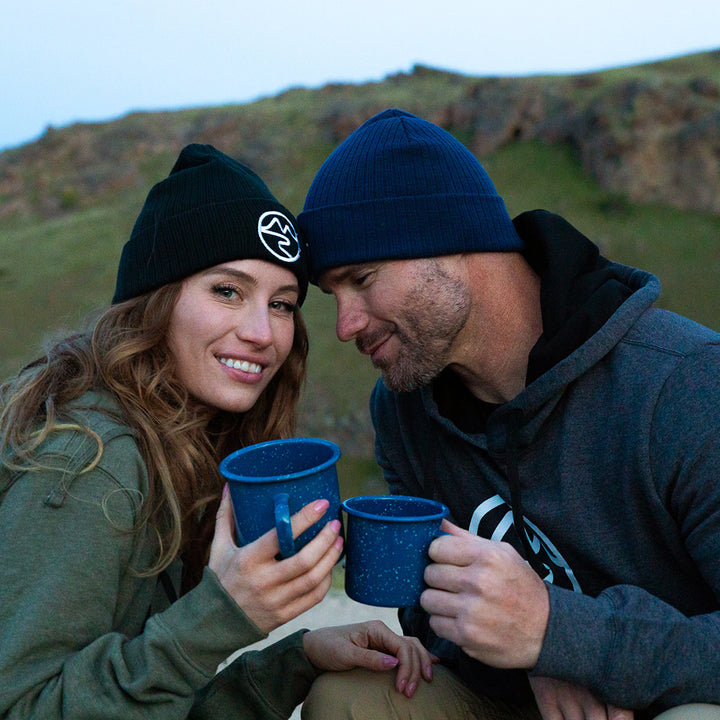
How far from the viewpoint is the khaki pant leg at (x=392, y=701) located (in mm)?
2252

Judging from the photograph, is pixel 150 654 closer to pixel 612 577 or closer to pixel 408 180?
pixel 612 577

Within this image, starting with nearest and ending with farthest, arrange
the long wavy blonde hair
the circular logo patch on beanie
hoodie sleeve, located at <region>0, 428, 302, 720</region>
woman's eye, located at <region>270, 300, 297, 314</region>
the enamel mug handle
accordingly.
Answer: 1. the enamel mug handle
2. hoodie sleeve, located at <region>0, 428, 302, 720</region>
3. the long wavy blonde hair
4. the circular logo patch on beanie
5. woman's eye, located at <region>270, 300, 297, 314</region>

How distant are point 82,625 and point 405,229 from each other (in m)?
1.60

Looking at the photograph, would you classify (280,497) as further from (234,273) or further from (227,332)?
(234,273)

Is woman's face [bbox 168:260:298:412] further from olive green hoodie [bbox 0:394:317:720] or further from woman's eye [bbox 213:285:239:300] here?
olive green hoodie [bbox 0:394:317:720]

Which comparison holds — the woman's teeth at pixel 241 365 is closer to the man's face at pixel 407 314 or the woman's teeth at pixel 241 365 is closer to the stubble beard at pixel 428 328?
the man's face at pixel 407 314

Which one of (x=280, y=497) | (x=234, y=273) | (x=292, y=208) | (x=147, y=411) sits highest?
(x=234, y=273)

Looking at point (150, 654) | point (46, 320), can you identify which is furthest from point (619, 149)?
point (150, 654)

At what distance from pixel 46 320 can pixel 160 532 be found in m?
23.2

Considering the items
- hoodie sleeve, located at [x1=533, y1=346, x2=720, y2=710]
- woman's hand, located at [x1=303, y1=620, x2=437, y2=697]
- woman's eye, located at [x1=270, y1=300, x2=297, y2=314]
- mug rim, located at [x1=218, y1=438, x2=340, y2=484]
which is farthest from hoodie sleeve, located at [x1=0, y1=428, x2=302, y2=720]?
woman's eye, located at [x1=270, y1=300, x2=297, y2=314]

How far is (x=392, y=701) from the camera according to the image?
2293 millimetres

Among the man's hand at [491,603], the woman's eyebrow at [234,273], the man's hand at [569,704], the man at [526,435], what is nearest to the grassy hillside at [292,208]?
the man at [526,435]

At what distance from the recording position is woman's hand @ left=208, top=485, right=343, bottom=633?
5.68ft

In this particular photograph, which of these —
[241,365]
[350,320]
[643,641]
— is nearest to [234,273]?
[241,365]
